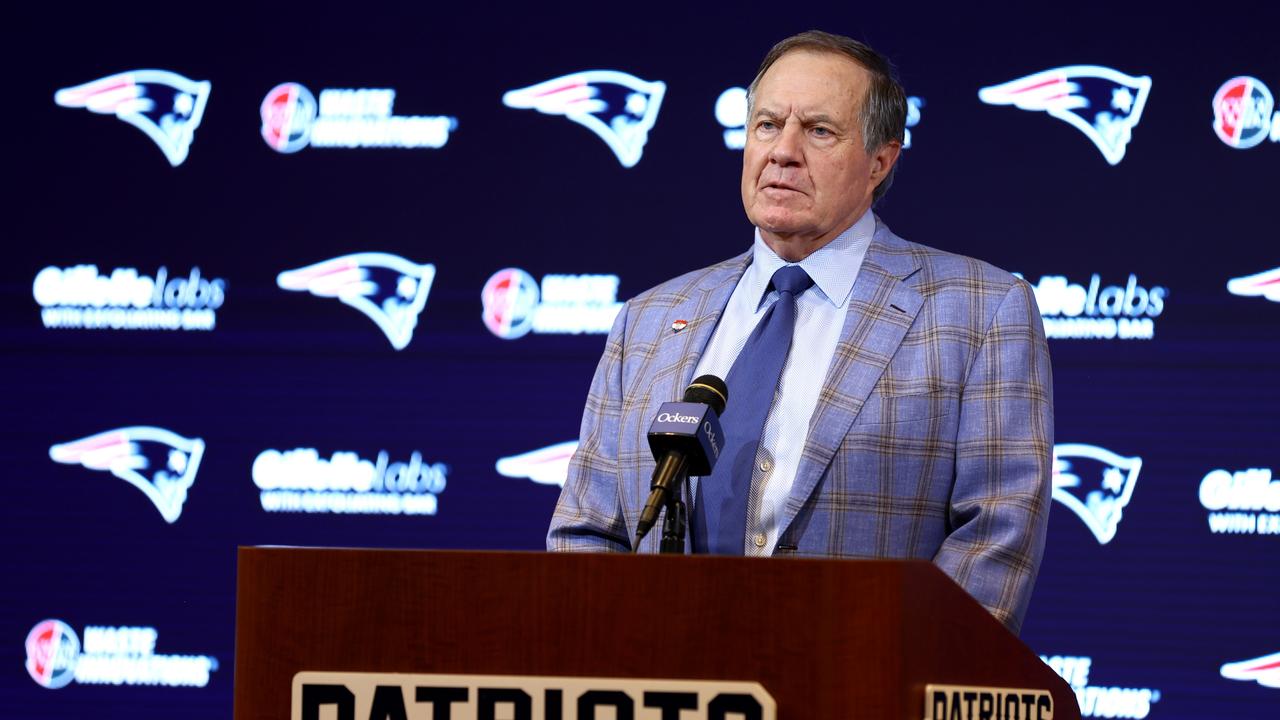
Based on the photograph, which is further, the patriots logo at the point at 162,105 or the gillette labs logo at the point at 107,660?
the patriots logo at the point at 162,105

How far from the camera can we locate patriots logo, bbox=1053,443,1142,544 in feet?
12.0

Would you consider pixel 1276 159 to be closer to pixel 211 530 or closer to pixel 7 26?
pixel 211 530

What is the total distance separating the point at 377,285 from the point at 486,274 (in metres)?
0.29

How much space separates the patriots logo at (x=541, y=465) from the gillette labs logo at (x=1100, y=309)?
123 centimetres

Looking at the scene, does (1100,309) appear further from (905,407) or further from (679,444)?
(679,444)

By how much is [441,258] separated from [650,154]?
611mm

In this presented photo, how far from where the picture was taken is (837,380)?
2338 mm

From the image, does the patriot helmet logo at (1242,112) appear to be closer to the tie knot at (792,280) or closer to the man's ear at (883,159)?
the man's ear at (883,159)

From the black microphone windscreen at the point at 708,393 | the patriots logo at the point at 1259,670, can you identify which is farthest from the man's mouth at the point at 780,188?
the patriots logo at the point at 1259,670

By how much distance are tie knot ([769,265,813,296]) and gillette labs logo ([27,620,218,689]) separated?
2.18 m

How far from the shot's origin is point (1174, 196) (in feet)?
12.1

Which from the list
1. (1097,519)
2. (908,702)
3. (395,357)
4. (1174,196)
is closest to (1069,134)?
(1174,196)

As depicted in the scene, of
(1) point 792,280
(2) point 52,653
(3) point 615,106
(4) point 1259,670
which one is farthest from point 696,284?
(2) point 52,653

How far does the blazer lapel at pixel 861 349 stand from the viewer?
7.46ft
